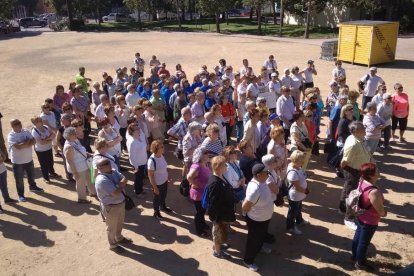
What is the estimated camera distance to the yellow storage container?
2064cm

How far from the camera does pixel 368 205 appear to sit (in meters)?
5.60

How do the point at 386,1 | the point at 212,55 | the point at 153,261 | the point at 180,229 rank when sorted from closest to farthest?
the point at 153,261 < the point at 180,229 < the point at 212,55 < the point at 386,1

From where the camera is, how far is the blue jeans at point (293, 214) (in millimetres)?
6880

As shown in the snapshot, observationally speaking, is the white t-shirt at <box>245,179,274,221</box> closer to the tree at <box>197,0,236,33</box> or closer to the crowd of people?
the crowd of people

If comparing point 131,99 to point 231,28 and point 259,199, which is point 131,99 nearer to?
point 259,199

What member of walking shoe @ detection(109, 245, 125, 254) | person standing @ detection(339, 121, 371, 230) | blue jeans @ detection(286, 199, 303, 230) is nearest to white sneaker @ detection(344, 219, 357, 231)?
person standing @ detection(339, 121, 371, 230)

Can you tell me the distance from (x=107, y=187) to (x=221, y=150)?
92.5 inches

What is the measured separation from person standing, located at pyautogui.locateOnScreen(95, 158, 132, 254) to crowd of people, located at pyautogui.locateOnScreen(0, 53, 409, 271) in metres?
0.02

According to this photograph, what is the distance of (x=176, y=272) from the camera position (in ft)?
20.5

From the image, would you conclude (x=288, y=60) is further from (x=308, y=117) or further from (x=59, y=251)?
(x=59, y=251)

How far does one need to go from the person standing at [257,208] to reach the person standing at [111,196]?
2007 millimetres

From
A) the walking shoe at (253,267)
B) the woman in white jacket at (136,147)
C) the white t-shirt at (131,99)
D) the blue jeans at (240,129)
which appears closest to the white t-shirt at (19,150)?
the woman in white jacket at (136,147)

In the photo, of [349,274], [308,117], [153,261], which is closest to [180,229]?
[153,261]

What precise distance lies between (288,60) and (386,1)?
53.4ft
